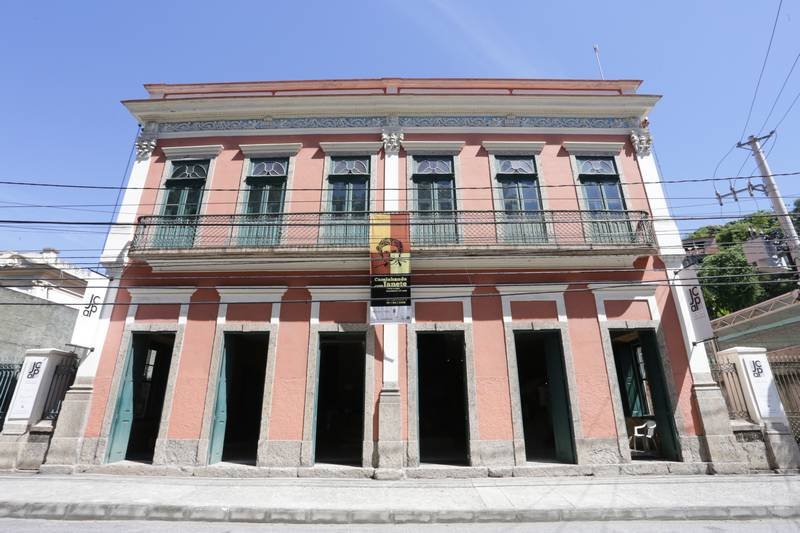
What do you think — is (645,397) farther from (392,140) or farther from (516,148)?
(392,140)

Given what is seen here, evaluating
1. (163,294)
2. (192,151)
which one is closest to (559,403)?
(163,294)

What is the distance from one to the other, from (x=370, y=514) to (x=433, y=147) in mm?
8449

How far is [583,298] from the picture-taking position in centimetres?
907

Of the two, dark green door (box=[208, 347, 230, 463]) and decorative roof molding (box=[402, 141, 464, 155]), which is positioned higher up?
decorative roof molding (box=[402, 141, 464, 155])

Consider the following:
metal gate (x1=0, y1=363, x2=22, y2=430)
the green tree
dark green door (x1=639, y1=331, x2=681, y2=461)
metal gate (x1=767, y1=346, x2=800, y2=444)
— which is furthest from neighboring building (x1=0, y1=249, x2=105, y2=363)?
the green tree

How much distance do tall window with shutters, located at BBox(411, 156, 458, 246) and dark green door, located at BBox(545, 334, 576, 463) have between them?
11.4 feet

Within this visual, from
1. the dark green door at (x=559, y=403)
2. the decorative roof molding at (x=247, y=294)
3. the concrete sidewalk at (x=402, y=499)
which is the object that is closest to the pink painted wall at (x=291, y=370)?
the decorative roof molding at (x=247, y=294)

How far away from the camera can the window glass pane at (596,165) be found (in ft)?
33.9

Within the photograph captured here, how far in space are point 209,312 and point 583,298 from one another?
28.5 ft

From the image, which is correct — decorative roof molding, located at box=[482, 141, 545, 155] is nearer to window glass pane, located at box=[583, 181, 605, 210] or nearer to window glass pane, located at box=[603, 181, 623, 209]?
window glass pane, located at box=[583, 181, 605, 210]

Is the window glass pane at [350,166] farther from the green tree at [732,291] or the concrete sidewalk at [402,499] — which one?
the green tree at [732,291]

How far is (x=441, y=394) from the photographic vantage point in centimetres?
1230

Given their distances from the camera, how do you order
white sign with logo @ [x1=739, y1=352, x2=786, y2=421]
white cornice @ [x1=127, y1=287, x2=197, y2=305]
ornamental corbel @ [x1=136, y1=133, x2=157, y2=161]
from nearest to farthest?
white sign with logo @ [x1=739, y1=352, x2=786, y2=421] < white cornice @ [x1=127, y1=287, x2=197, y2=305] < ornamental corbel @ [x1=136, y1=133, x2=157, y2=161]

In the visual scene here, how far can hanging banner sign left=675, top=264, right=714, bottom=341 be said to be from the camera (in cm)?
838
